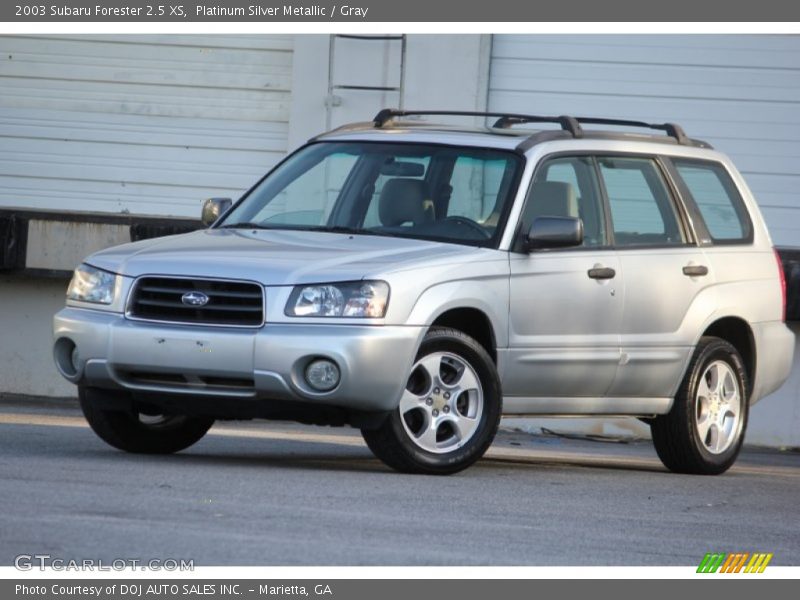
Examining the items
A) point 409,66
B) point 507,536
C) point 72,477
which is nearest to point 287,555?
point 507,536

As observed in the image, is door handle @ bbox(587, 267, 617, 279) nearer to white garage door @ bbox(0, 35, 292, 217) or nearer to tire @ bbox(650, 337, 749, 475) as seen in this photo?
tire @ bbox(650, 337, 749, 475)

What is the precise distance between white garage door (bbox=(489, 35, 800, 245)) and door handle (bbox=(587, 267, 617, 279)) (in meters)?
6.22

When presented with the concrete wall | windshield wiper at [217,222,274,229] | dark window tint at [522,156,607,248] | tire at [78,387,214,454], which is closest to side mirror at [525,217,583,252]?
dark window tint at [522,156,607,248]

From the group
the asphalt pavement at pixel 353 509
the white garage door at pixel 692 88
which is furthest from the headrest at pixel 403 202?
the white garage door at pixel 692 88

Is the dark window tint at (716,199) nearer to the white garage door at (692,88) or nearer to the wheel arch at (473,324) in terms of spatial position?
the wheel arch at (473,324)

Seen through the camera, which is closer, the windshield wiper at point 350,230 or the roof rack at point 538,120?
the windshield wiper at point 350,230

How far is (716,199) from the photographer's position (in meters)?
10.7

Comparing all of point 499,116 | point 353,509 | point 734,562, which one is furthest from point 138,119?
point 734,562

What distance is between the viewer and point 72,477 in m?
7.74

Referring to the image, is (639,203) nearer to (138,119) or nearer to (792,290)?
(792,290)

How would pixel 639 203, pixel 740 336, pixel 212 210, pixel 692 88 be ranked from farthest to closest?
pixel 692 88
pixel 740 336
pixel 639 203
pixel 212 210

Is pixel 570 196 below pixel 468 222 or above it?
above

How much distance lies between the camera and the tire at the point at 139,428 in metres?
9.05

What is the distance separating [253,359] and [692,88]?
8.33 meters
